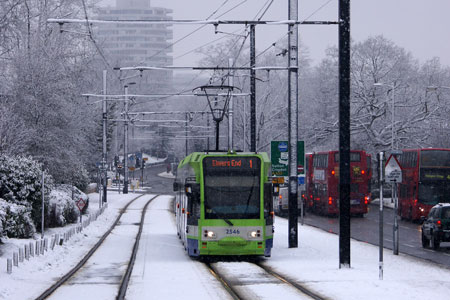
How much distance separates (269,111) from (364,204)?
2323 centimetres

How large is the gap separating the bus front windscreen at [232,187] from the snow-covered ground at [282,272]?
5.06 ft

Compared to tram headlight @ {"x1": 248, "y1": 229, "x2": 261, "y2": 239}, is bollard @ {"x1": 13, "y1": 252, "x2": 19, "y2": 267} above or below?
below

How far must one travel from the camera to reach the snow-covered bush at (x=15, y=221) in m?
23.5

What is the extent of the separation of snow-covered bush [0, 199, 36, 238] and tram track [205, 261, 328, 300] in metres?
6.10

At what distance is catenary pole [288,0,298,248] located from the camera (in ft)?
81.0

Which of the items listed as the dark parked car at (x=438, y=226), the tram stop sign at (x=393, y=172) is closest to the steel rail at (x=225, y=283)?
the tram stop sign at (x=393, y=172)

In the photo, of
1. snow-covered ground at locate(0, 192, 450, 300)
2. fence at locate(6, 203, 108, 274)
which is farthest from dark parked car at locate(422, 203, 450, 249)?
fence at locate(6, 203, 108, 274)

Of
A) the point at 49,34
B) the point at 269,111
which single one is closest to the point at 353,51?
the point at 269,111

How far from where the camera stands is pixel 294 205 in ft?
84.2

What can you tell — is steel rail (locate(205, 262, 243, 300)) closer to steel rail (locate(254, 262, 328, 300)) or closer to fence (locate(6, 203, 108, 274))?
steel rail (locate(254, 262, 328, 300))

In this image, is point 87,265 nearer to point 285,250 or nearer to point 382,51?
point 285,250

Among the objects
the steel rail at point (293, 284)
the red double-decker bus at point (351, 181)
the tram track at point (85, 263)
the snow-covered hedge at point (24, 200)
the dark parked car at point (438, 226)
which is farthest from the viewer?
the red double-decker bus at point (351, 181)

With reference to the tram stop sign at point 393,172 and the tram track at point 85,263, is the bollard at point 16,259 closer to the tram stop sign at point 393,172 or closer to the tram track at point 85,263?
the tram track at point 85,263

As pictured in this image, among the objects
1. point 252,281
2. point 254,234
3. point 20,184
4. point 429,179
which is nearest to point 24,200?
point 20,184
